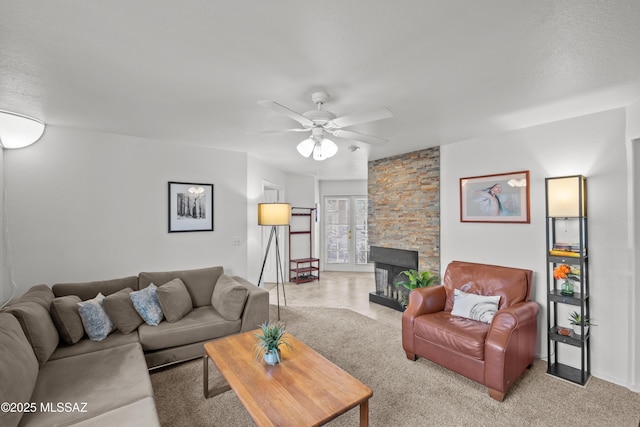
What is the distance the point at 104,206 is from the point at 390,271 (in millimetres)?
3984

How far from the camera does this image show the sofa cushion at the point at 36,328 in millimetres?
2098

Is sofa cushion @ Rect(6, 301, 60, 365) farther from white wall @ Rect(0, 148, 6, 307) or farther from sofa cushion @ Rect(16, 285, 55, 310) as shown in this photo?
white wall @ Rect(0, 148, 6, 307)

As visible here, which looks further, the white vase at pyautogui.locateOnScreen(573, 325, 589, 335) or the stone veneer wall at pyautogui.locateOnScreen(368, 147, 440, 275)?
the stone veneer wall at pyautogui.locateOnScreen(368, 147, 440, 275)

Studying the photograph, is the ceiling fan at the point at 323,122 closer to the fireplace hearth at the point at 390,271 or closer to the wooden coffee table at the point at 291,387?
the wooden coffee table at the point at 291,387

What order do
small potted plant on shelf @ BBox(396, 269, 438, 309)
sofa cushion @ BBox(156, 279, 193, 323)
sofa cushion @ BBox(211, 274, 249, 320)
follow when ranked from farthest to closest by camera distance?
small potted plant on shelf @ BBox(396, 269, 438, 309)
sofa cushion @ BBox(211, 274, 249, 320)
sofa cushion @ BBox(156, 279, 193, 323)

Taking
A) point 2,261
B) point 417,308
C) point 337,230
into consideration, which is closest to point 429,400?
point 417,308

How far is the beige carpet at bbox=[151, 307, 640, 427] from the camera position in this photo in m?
2.11

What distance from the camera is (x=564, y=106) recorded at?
2582mm

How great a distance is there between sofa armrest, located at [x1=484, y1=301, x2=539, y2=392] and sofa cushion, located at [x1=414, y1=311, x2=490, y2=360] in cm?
9

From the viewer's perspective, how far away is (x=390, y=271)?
15.7 ft

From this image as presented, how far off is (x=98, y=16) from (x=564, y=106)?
11.1ft

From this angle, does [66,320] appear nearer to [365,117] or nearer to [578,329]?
[365,117]

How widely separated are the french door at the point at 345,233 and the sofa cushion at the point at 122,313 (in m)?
5.22

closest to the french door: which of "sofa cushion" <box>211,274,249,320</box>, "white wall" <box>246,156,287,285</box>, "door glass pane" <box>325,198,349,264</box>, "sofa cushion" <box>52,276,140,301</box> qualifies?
"door glass pane" <box>325,198,349,264</box>
